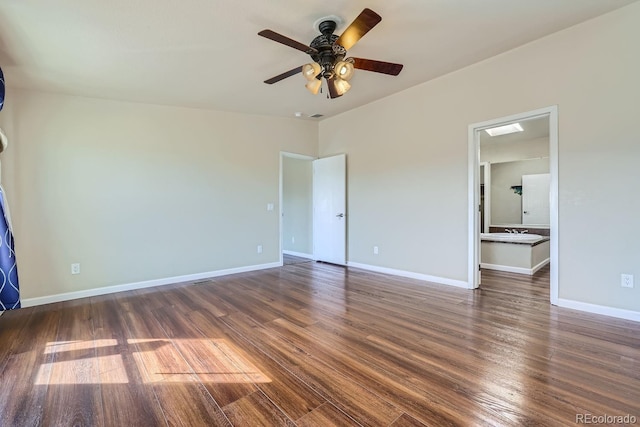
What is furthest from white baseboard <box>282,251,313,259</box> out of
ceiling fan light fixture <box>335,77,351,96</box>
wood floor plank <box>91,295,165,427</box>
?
ceiling fan light fixture <box>335,77,351,96</box>

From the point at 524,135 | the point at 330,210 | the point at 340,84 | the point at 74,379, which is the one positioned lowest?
the point at 74,379

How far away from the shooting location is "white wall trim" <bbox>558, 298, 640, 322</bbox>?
264 centimetres

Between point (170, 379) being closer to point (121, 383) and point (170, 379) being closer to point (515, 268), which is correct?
point (121, 383)

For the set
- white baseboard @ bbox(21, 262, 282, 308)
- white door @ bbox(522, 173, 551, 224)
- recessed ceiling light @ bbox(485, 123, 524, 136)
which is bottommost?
white baseboard @ bbox(21, 262, 282, 308)

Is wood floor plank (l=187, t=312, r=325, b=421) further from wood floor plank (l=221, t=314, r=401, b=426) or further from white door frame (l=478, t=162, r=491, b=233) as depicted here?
white door frame (l=478, t=162, r=491, b=233)

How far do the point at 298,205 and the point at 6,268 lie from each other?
457 cm

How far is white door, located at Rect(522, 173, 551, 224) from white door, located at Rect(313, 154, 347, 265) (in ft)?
13.5

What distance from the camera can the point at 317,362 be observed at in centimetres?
206

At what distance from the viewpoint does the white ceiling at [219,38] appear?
2297 millimetres

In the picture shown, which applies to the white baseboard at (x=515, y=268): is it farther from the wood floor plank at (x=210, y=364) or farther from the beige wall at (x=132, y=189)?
the wood floor plank at (x=210, y=364)

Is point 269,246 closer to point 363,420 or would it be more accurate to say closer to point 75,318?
point 75,318

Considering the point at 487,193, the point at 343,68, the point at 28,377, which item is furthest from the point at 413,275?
the point at 28,377

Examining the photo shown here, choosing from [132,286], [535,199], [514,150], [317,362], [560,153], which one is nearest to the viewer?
[317,362]

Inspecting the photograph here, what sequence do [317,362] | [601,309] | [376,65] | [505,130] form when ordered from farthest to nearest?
1. [505,130]
2. [601,309]
3. [376,65]
4. [317,362]
